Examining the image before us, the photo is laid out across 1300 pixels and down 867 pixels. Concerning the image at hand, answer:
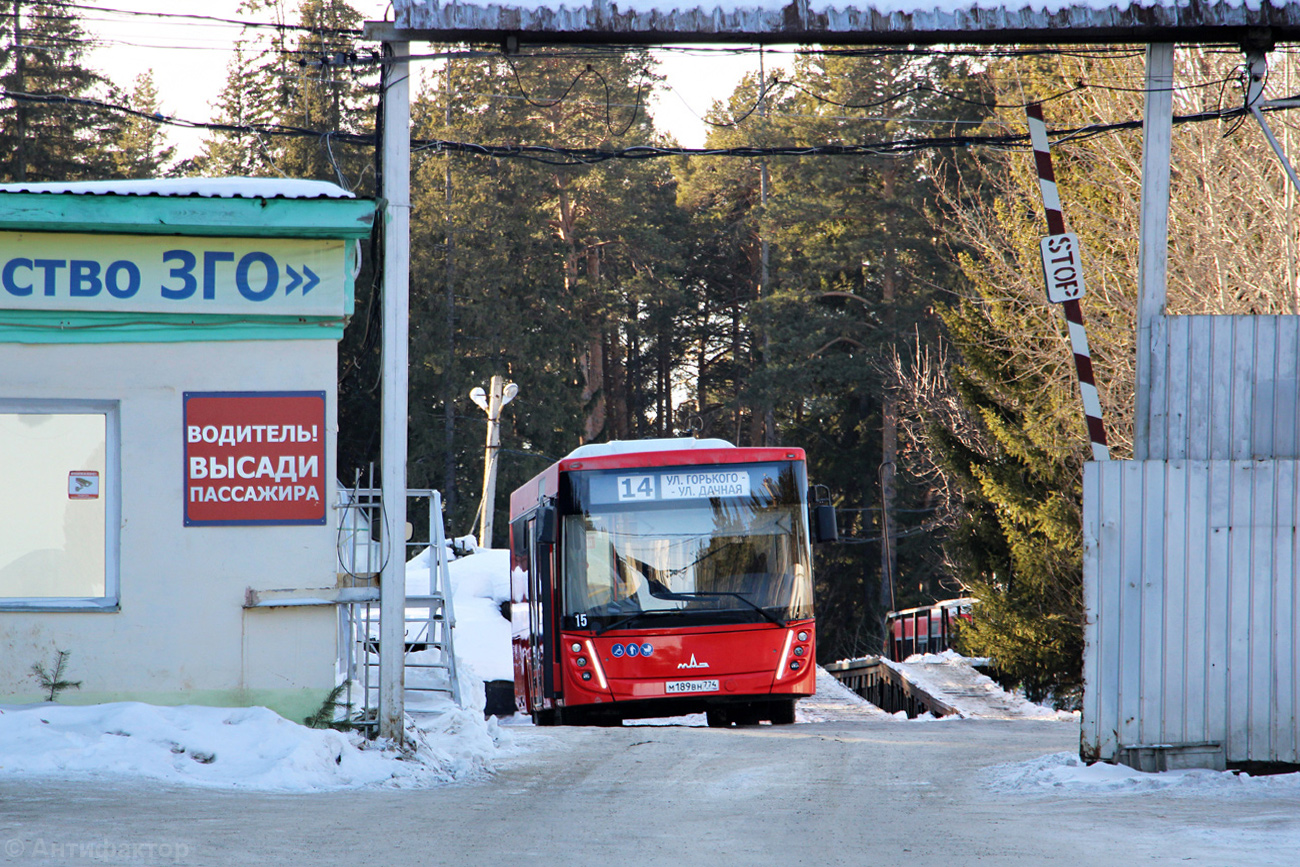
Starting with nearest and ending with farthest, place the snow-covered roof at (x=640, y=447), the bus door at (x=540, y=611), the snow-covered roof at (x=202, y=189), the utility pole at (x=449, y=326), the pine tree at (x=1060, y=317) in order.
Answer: the snow-covered roof at (x=202, y=189) → the bus door at (x=540, y=611) → the snow-covered roof at (x=640, y=447) → the pine tree at (x=1060, y=317) → the utility pole at (x=449, y=326)

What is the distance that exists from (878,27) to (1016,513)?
→ 52.5ft

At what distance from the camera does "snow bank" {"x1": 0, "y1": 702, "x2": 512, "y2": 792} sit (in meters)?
7.42

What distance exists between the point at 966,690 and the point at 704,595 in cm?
851

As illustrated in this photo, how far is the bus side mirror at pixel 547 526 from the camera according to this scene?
13.0 m

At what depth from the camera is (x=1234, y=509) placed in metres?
7.79

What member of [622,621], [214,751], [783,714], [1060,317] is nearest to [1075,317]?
[214,751]

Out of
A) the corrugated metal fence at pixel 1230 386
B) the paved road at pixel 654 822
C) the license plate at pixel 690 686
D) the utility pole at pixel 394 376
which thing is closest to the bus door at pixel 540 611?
the license plate at pixel 690 686

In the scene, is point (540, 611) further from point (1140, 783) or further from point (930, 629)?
point (930, 629)

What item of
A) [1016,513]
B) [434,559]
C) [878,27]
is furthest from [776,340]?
[878,27]

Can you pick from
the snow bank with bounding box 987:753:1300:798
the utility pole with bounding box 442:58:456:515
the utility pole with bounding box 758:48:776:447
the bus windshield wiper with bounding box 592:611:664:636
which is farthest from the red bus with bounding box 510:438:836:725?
the utility pole with bounding box 442:58:456:515

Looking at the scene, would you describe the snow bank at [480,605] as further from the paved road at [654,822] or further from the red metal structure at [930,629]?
the paved road at [654,822]

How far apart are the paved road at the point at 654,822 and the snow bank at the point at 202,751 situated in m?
0.29

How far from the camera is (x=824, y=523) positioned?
13078mm

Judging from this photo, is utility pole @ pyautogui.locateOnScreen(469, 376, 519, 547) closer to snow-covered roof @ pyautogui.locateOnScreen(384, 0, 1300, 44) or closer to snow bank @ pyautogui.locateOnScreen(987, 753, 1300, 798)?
snow-covered roof @ pyautogui.locateOnScreen(384, 0, 1300, 44)
